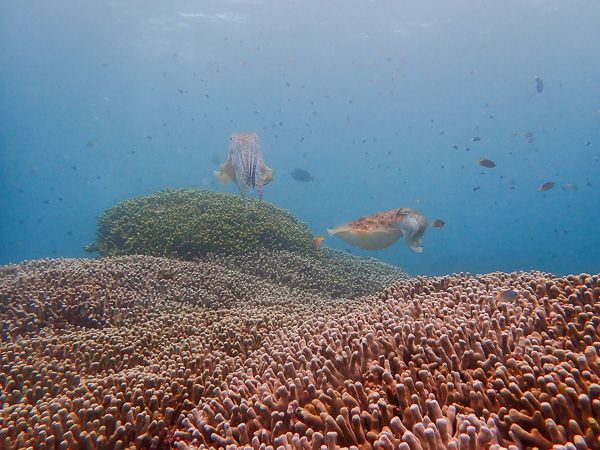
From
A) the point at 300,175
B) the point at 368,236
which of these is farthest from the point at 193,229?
the point at 300,175

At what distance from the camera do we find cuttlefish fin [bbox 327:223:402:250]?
588 cm

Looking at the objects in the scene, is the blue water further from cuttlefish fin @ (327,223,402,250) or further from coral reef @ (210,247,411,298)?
cuttlefish fin @ (327,223,402,250)

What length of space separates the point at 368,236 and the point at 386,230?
38 centimetres

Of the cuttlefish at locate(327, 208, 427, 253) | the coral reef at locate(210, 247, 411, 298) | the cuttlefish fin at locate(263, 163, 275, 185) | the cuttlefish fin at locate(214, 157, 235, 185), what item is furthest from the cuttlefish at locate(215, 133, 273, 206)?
the coral reef at locate(210, 247, 411, 298)

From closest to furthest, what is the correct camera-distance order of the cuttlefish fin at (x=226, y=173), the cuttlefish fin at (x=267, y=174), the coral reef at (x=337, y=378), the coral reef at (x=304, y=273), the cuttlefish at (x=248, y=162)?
the coral reef at (x=337, y=378), the cuttlefish at (x=248, y=162), the cuttlefish fin at (x=267, y=174), the cuttlefish fin at (x=226, y=173), the coral reef at (x=304, y=273)

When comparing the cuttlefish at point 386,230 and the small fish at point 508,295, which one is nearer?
the small fish at point 508,295

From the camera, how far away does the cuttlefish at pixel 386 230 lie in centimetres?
580

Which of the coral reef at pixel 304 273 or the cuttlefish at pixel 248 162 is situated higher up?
the cuttlefish at pixel 248 162

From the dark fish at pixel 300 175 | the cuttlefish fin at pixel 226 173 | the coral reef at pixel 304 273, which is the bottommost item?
the coral reef at pixel 304 273

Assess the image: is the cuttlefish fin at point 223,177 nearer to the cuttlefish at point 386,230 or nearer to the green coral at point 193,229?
the green coral at point 193,229

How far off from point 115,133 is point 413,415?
123 meters

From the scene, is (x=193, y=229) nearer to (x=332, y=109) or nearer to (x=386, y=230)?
(x=386, y=230)

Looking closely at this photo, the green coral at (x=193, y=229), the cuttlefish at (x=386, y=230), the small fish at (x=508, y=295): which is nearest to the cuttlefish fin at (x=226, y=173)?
the green coral at (x=193, y=229)

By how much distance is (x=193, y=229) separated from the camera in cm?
858
